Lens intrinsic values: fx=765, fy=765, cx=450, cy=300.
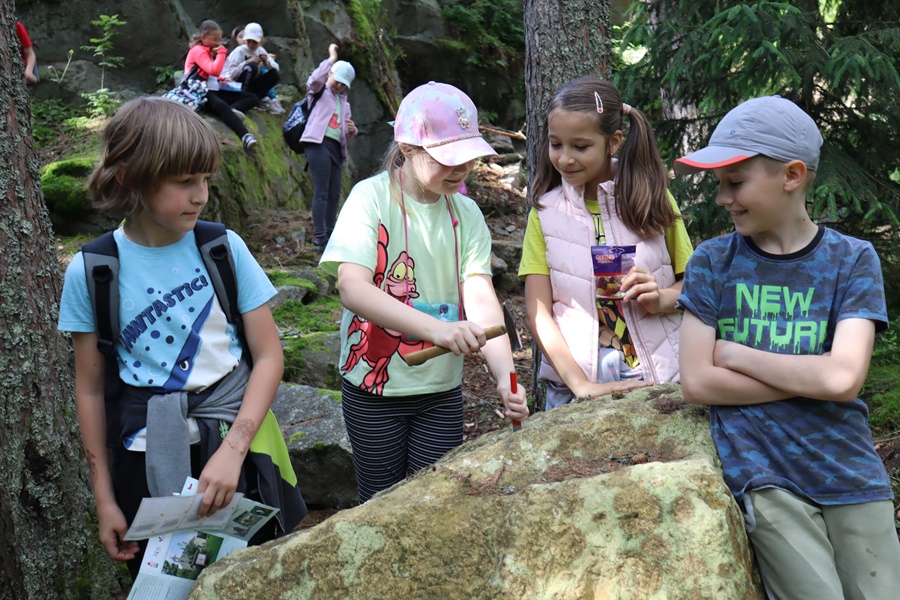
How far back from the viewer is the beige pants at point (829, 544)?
6.81 ft

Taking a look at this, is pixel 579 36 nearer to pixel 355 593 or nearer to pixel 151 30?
pixel 355 593

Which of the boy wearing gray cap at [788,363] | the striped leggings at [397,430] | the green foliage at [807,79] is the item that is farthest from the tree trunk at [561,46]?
the boy wearing gray cap at [788,363]

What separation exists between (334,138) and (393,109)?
5.54m

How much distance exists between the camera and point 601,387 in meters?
3.06

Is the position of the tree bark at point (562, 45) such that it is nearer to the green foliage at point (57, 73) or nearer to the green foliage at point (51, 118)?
the green foliage at point (51, 118)

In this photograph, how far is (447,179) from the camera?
296 cm

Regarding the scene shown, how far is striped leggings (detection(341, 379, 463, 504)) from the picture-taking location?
315cm

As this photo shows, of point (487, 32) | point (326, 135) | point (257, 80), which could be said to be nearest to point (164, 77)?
point (257, 80)

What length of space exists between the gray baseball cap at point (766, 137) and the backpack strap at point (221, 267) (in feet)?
5.04

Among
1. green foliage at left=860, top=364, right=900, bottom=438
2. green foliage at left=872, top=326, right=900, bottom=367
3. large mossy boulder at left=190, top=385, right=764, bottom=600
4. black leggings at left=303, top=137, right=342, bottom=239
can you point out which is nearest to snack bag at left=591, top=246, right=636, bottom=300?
large mossy boulder at left=190, top=385, right=764, bottom=600

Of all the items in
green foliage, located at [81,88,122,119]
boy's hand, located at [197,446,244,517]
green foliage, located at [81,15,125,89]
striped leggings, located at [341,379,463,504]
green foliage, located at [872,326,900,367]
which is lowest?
green foliage, located at [872,326,900,367]

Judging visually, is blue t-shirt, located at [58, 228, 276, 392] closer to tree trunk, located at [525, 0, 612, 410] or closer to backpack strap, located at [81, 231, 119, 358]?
backpack strap, located at [81, 231, 119, 358]

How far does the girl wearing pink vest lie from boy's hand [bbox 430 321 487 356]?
0.68 metres

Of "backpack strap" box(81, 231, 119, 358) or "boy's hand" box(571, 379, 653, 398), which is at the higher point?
"backpack strap" box(81, 231, 119, 358)
